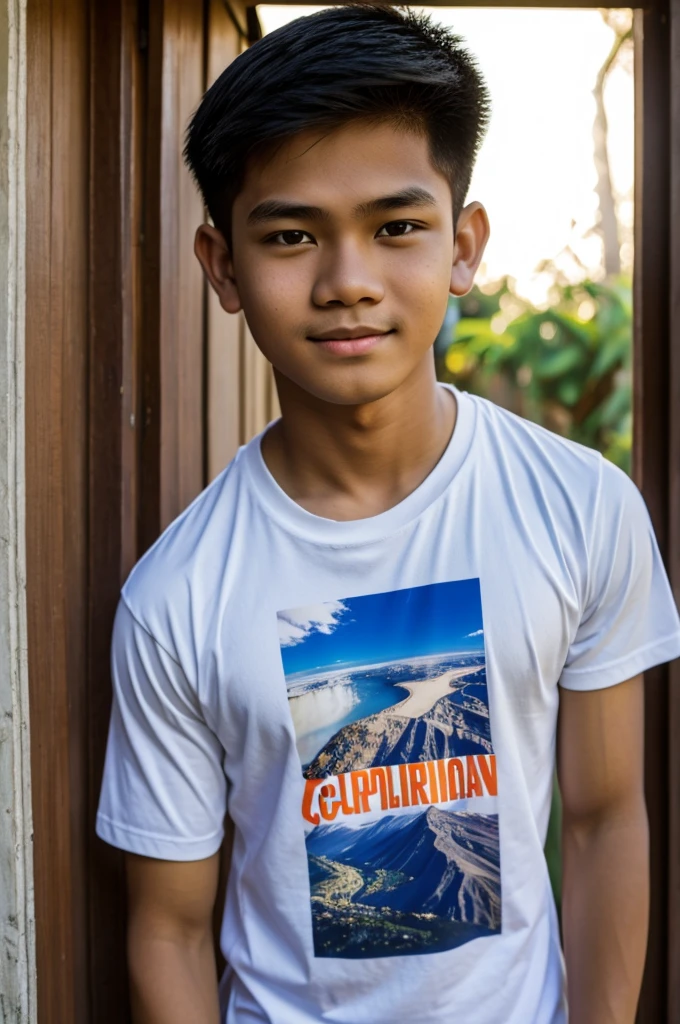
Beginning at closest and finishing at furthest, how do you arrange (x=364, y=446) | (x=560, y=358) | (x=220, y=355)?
1. (x=364, y=446)
2. (x=220, y=355)
3. (x=560, y=358)

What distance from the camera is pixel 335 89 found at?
1.40 m

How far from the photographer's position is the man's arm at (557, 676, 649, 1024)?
60.2 inches

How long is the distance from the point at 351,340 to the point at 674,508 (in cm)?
70

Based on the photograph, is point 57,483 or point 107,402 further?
point 107,402

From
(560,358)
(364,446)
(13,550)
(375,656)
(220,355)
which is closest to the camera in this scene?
(13,550)

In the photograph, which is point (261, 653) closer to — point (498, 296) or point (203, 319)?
point (203, 319)

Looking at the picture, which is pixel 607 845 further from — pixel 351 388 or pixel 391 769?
pixel 351 388

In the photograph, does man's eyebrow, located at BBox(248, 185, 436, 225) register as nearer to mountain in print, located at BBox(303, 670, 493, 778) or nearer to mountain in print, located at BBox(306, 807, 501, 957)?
mountain in print, located at BBox(303, 670, 493, 778)

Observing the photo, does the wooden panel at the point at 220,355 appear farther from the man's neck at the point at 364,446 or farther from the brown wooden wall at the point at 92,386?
the man's neck at the point at 364,446

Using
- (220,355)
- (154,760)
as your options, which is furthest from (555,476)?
(220,355)

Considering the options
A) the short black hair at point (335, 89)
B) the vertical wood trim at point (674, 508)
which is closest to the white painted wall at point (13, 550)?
the short black hair at point (335, 89)

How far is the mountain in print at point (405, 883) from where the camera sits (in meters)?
1.48

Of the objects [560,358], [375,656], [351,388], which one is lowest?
[375,656]

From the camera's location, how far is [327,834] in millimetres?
1491
